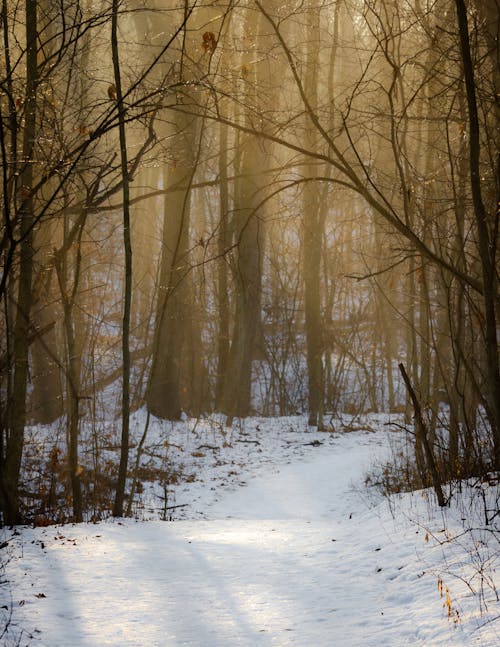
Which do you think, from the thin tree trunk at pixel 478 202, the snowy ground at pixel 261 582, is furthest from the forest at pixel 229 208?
the snowy ground at pixel 261 582

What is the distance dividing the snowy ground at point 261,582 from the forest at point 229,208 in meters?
0.74

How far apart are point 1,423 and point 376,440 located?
9.93 m

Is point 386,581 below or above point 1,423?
below

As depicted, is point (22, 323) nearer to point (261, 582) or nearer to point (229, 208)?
point (261, 582)

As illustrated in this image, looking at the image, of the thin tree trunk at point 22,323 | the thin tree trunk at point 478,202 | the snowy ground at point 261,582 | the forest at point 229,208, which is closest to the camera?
the snowy ground at point 261,582

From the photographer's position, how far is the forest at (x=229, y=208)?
14.3ft

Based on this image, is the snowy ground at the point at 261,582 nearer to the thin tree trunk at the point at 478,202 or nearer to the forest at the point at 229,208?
the forest at the point at 229,208

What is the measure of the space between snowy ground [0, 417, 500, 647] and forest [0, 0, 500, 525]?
74 centimetres

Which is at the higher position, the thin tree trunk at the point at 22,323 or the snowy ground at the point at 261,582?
the thin tree trunk at the point at 22,323

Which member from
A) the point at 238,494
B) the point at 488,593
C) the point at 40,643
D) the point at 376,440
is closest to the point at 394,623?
the point at 488,593

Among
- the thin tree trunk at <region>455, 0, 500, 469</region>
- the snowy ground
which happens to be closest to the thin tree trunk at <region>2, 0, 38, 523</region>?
the snowy ground

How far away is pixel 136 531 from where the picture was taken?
537 cm

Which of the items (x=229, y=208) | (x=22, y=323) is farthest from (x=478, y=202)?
(x=229, y=208)

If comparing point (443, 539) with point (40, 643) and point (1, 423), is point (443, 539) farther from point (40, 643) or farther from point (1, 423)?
point (1, 423)
